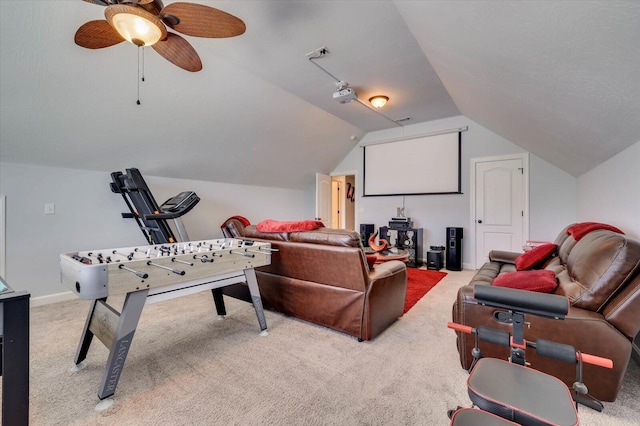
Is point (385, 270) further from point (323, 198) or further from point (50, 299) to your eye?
point (323, 198)

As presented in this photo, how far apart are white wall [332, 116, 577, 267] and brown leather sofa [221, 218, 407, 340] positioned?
10.5ft

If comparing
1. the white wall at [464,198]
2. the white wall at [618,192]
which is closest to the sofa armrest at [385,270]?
the white wall at [618,192]

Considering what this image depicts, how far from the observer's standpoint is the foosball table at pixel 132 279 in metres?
1.53

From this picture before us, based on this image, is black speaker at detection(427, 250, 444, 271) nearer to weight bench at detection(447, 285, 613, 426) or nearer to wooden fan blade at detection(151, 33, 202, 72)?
weight bench at detection(447, 285, 613, 426)

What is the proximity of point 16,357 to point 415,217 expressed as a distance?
5663mm

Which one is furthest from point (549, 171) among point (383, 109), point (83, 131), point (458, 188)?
point (83, 131)

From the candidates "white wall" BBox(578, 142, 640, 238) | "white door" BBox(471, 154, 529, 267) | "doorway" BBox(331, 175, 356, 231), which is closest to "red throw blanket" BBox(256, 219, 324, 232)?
"white wall" BBox(578, 142, 640, 238)

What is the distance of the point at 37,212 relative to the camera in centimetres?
321

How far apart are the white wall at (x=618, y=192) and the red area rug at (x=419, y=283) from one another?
197cm

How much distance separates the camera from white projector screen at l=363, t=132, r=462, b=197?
5297 millimetres

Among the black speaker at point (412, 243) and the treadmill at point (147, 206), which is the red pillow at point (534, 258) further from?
the treadmill at point (147, 206)

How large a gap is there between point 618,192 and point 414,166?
345 cm

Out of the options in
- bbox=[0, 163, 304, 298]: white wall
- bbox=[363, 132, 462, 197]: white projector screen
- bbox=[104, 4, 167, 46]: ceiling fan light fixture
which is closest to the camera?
bbox=[104, 4, 167, 46]: ceiling fan light fixture

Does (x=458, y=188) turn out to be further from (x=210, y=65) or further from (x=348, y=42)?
(x=210, y=65)
